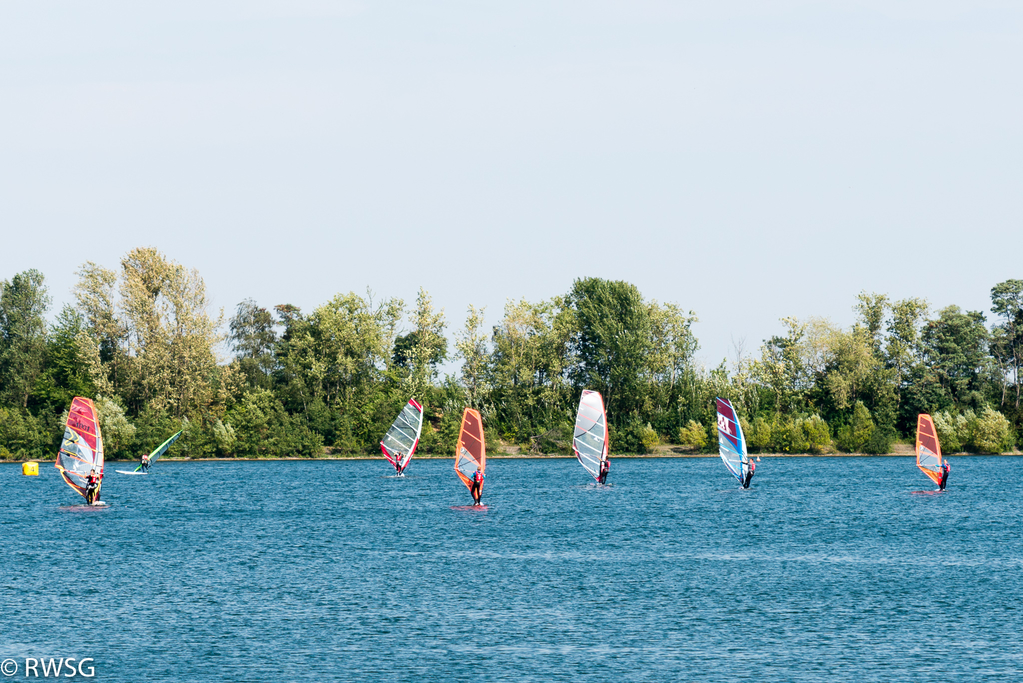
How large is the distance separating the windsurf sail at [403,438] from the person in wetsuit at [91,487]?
35.8 meters

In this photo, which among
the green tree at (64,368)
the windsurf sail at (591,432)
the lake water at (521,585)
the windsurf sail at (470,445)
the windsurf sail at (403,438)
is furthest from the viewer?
the green tree at (64,368)

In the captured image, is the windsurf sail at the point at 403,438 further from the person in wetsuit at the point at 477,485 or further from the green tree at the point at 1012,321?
the green tree at the point at 1012,321

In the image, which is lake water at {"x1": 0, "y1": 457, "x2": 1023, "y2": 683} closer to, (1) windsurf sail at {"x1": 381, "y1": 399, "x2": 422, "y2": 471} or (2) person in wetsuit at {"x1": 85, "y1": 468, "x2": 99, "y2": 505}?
(2) person in wetsuit at {"x1": 85, "y1": 468, "x2": 99, "y2": 505}

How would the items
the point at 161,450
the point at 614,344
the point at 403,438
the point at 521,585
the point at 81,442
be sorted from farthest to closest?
the point at 614,344 < the point at 161,450 < the point at 403,438 < the point at 81,442 < the point at 521,585

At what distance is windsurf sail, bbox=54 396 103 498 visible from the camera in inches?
3142

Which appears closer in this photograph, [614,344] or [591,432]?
[591,432]

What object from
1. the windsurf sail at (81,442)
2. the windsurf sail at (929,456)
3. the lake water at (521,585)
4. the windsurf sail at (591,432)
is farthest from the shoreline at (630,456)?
the windsurf sail at (81,442)

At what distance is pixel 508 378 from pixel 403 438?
1322 inches

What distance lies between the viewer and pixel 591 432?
3858 inches

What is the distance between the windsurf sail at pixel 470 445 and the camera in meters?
78.6

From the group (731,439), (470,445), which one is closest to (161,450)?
(470,445)

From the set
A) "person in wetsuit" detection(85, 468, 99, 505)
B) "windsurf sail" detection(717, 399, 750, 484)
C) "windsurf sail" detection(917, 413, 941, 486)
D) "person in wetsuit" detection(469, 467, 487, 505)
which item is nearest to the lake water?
"person in wetsuit" detection(85, 468, 99, 505)

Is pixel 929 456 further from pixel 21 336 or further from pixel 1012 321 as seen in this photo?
pixel 21 336

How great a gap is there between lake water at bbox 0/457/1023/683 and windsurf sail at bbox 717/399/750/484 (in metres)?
5.32
